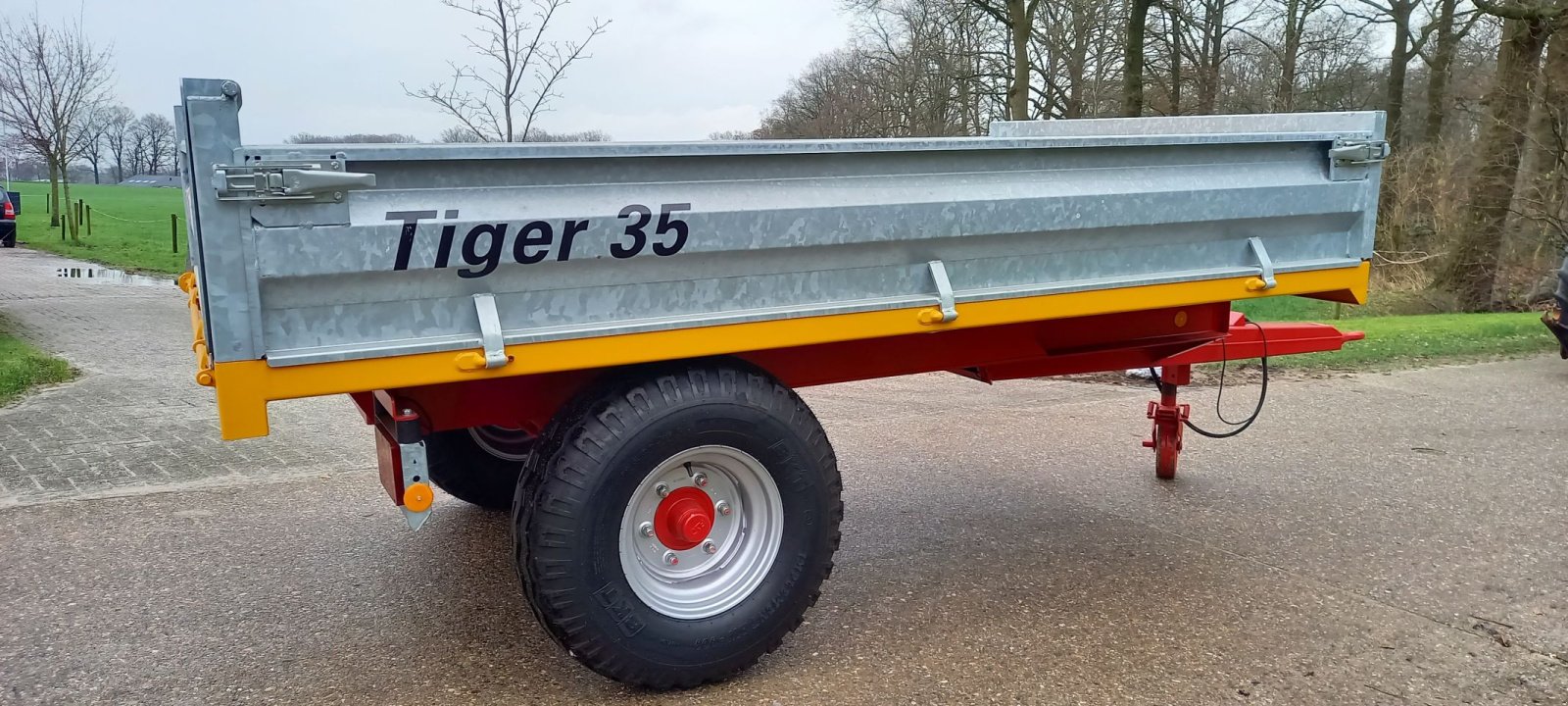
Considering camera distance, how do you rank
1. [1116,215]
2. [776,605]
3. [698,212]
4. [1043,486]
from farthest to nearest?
[1043,486], [1116,215], [776,605], [698,212]

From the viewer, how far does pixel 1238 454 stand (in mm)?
5816

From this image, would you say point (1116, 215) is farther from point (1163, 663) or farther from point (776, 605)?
point (776, 605)

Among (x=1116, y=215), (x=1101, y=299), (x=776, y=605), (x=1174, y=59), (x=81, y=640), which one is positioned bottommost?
(x=81, y=640)

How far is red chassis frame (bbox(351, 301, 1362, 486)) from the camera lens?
9.89 ft

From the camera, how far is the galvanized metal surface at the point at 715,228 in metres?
2.46

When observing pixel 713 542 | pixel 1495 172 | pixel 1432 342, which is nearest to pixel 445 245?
pixel 713 542

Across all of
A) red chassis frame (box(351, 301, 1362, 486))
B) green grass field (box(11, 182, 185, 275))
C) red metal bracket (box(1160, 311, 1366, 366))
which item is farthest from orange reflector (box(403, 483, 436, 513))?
green grass field (box(11, 182, 185, 275))

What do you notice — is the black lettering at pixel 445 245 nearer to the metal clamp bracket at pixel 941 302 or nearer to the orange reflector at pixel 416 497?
the orange reflector at pixel 416 497

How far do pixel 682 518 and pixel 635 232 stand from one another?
848 millimetres

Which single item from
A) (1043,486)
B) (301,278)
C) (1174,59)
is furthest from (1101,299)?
(1174,59)

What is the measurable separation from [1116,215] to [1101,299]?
10.6 inches

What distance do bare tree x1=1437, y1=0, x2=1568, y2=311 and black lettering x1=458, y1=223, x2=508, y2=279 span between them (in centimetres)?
1492

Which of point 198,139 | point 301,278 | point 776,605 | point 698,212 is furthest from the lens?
point 776,605

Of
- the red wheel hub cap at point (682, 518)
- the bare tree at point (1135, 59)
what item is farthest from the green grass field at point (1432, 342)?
the red wheel hub cap at point (682, 518)
